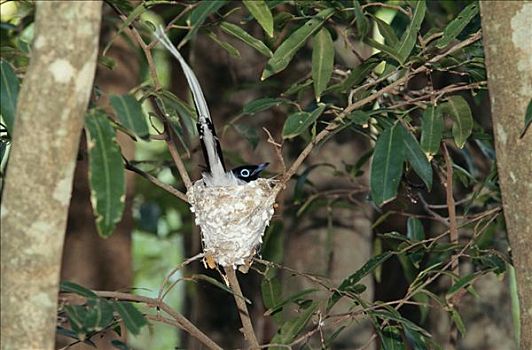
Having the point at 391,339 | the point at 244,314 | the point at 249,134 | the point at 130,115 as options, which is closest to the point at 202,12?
the point at 130,115

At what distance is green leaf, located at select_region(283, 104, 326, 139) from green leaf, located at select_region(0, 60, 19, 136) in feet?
2.06

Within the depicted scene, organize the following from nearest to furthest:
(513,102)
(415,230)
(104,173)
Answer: (104,173) < (513,102) < (415,230)

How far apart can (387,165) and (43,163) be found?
33.7 inches

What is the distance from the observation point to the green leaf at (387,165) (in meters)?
2.23

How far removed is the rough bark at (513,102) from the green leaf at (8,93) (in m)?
0.90

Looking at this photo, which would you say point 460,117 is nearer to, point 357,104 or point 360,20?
point 357,104

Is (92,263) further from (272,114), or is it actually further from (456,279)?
(456,279)

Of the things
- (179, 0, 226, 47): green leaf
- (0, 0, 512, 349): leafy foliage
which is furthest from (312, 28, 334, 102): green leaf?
(179, 0, 226, 47): green leaf

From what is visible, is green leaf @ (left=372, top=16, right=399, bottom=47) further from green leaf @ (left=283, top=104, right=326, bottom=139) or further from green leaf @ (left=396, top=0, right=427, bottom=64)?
green leaf @ (left=283, top=104, right=326, bottom=139)

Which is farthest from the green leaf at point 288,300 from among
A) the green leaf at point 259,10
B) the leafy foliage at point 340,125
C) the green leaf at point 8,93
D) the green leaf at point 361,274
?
the green leaf at point 8,93

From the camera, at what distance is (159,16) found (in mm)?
5199

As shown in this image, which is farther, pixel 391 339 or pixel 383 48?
pixel 391 339

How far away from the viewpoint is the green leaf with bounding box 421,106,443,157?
2475 mm

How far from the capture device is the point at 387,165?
2.27m
